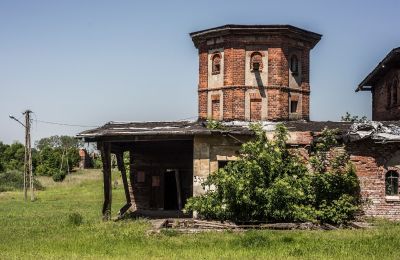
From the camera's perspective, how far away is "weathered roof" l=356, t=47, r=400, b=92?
2453 centimetres

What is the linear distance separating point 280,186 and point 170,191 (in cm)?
1075

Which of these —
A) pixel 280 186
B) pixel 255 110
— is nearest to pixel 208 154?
pixel 280 186

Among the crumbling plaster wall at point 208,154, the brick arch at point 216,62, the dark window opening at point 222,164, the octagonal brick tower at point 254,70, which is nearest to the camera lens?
the crumbling plaster wall at point 208,154

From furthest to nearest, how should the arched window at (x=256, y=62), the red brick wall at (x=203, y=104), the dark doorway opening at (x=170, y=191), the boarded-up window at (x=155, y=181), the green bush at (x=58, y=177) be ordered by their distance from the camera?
the green bush at (x=58, y=177) → the dark doorway opening at (x=170, y=191) → the boarded-up window at (x=155, y=181) → the red brick wall at (x=203, y=104) → the arched window at (x=256, y=62)

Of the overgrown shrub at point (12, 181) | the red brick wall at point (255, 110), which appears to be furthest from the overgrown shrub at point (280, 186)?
the overgrown shrub at point (12, 181)

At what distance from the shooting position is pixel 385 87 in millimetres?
27359

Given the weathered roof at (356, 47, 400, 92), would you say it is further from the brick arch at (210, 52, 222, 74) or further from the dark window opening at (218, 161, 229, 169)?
the dark window opening at (218, 161, 229, 169)

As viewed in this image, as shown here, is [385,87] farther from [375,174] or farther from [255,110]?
[375,174]

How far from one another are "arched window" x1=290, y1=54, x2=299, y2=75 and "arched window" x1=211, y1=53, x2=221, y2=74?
333cm

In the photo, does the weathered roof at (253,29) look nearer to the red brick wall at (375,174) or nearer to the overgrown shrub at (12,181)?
the red brick wall at (375,174)

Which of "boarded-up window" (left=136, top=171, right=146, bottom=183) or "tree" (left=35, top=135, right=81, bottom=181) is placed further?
"tree" (left=35, top=135, right=81, bottom=181)

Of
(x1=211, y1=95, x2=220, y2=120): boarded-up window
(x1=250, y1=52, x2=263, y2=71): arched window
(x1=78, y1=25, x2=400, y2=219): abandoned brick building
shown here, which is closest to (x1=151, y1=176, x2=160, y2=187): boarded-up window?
(x1=78, y1=25, x2=400, y2=219): abandoned brick building

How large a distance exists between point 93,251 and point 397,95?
1703cm

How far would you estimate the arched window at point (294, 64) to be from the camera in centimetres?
2654
